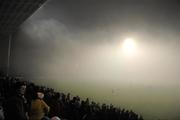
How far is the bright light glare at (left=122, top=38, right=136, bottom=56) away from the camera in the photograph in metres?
8.10

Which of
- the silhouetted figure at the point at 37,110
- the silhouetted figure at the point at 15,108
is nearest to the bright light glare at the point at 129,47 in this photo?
the silhouetted figure at the point at 37,110

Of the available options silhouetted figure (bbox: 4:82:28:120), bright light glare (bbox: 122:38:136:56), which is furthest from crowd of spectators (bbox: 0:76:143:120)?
silhouetted figure (bbox: 4:82:28:120)

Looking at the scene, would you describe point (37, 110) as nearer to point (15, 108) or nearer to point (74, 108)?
point (15, 108)

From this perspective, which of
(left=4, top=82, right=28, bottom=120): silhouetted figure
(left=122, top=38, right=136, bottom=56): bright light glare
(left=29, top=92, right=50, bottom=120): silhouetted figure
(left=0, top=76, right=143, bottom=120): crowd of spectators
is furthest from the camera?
(left=122, top=38, right=136, bottom=56): bright light glare

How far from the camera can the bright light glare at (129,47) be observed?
8.10 meters

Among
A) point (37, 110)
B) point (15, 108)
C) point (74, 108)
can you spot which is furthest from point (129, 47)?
point (15, 108)

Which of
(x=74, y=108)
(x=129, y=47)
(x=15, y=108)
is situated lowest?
(x=74, y=108)

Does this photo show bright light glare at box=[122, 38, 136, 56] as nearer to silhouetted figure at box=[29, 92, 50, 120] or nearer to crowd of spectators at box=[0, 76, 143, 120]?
crowd of spectators at box=[0, 76, 143, 120]

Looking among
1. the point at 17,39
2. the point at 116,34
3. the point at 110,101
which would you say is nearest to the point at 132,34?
the point at 116,34

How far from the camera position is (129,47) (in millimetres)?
8102

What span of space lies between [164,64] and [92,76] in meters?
1.42

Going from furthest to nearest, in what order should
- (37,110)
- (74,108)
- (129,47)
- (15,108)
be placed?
(129,47)
(74,108)
(37,110)
(15,108)

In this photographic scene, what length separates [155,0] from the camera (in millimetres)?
8375

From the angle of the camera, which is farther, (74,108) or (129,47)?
(129,47)
